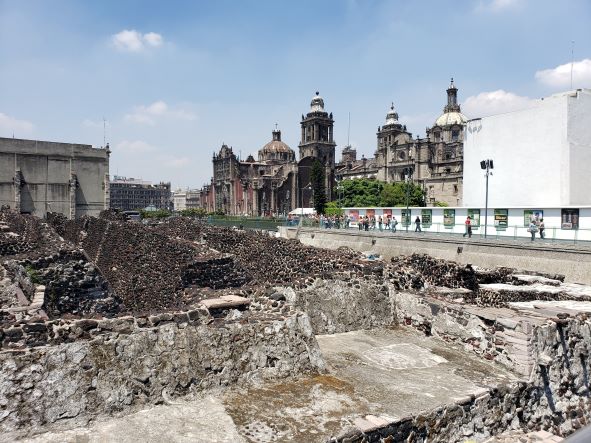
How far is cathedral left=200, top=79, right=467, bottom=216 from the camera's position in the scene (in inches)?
3093

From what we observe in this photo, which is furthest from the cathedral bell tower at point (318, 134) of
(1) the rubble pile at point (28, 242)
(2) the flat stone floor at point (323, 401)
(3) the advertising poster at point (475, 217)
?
(2) the flat stone floor at point (323, 401)

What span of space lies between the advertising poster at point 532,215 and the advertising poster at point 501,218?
0.99 m

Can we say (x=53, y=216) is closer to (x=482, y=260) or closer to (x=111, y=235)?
(x=111, y=235)

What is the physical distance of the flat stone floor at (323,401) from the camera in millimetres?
4973

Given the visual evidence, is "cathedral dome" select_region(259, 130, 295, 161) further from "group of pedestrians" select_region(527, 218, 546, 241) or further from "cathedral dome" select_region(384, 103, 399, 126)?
"group of pedestrians" select_region(527, 218, 546, 241)

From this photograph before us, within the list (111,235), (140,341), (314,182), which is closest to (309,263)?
(140,341)

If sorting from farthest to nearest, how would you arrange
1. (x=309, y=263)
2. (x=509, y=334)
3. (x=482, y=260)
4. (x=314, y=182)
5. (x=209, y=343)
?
(x=314, y=182), (x=482, y=260), (x=309, y=263), (x=509, y=334), (x=209, y=343)

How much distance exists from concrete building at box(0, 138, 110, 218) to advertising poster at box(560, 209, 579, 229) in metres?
40.9

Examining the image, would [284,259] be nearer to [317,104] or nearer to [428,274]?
[428,274]

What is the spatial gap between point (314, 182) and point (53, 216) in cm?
4270

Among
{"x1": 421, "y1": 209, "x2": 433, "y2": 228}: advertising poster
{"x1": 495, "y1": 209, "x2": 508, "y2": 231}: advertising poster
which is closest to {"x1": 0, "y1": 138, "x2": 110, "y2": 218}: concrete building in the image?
{"x1": 421, "y1": 209, "x2": 433, "y2": 228}: advertising poster

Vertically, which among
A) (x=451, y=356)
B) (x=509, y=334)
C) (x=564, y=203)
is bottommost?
(x=451, y=356)

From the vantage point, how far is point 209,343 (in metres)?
6.17

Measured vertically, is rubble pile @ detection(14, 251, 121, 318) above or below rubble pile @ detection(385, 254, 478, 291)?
below
